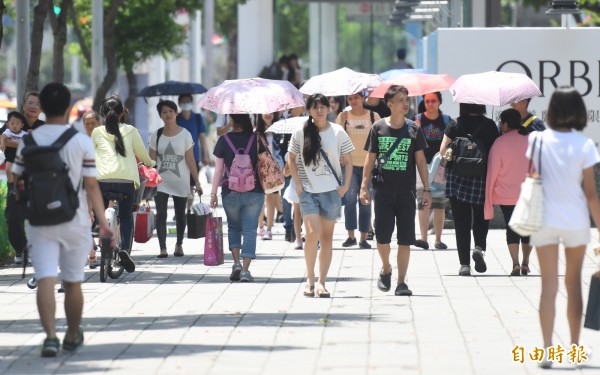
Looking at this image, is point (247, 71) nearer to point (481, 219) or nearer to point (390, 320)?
point (481, 219)

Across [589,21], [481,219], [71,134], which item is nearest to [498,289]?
[481,219]

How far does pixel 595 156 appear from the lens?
8.80 metres

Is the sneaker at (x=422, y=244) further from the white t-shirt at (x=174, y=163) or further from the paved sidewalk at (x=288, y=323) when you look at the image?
the white t-shirt at (x=174, y=163)

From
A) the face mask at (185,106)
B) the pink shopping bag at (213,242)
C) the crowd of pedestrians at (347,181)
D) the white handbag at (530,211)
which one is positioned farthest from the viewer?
the face mask at (185,106)

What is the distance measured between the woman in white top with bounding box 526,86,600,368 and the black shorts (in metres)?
3.54

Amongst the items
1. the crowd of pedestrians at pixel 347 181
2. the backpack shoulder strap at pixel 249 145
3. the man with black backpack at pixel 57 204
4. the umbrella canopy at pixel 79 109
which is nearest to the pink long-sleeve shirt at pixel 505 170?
the crowd of pedestrians at pixel 347 181

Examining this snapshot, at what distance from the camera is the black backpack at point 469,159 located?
13.6m

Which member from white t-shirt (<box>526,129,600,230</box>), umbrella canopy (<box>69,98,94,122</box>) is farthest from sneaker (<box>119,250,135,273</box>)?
umbrella canopy (<box>69,98,94,122</box>)

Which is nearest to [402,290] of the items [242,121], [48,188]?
[242,121]

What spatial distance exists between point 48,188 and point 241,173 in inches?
174

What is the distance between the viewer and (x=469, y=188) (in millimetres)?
13742

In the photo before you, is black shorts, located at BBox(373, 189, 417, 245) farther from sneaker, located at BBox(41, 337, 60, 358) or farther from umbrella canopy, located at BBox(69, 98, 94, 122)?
umbrella canopy, located at BBox(69, 98, 94, 122)

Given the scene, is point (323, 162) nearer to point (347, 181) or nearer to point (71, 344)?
point (347, 181)

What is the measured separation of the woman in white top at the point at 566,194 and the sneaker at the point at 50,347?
2903 mm
